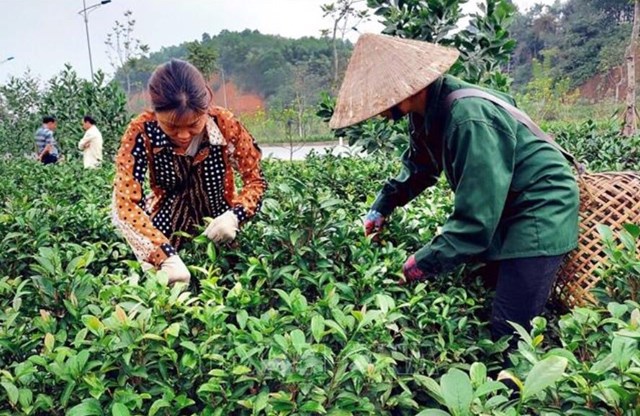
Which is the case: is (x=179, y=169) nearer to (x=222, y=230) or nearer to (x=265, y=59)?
(x=222, y=230)

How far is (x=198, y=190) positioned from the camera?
214cm

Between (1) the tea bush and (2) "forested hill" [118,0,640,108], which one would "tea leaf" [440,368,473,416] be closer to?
(1) the tea bush

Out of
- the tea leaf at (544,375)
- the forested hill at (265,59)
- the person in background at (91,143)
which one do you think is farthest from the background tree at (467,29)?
the forested hill at (265,59)

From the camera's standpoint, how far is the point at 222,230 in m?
1.76

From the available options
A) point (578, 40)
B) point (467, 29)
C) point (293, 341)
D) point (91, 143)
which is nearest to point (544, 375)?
point (293, 341)

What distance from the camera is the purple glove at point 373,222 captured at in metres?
1.96

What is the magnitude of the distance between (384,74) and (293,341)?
0.84m

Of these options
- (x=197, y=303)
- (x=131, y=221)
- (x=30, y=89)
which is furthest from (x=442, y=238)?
(x=30, y=89)

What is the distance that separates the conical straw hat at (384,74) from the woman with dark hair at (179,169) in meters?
0.47

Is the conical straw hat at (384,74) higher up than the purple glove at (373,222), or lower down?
higher up

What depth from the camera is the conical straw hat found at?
1573 millimetres

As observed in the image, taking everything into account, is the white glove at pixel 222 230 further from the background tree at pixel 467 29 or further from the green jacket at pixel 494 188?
the background tree at pixel 467 29

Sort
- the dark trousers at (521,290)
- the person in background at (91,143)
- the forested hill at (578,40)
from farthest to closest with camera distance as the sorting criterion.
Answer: the forested hill at (578,40), the person in background at (91,143), the dark trousers at (521,290)

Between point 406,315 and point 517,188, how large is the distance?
1.65 feet
